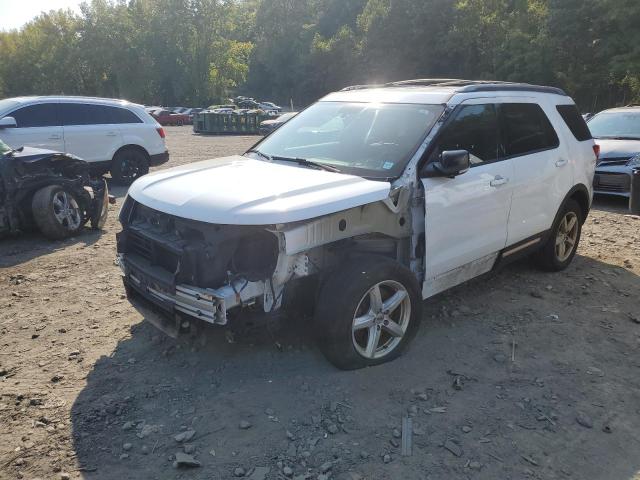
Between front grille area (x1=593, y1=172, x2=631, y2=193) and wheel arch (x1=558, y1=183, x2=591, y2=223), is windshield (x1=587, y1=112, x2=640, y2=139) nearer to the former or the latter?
front grille area (x1=593, y1=172, x2=631, y2=193)

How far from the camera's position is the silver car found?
8.80m

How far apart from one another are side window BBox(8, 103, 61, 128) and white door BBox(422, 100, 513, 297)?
8.78 m

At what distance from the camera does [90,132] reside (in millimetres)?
10609

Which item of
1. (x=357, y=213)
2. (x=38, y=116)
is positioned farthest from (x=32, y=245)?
(x=357, y=213)

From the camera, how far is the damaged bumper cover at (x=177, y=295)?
3164mm

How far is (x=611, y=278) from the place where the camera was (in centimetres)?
561

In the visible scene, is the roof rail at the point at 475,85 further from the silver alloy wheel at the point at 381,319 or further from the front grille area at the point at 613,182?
Answer: the front grille area at the point at 613,182

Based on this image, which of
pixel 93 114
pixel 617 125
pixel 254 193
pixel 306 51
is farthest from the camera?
pixel 306 51

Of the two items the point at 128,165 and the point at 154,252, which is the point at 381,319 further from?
the point at 128,165

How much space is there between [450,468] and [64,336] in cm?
317

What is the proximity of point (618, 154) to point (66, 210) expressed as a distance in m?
8.74

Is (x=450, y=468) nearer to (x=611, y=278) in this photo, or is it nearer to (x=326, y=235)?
(x=326, y=235)

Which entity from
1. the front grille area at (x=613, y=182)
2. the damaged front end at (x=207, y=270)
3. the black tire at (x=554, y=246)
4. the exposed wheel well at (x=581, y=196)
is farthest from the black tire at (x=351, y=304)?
the front grille area at (x=613, y=182)

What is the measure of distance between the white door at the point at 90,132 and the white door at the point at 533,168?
8.66 m
